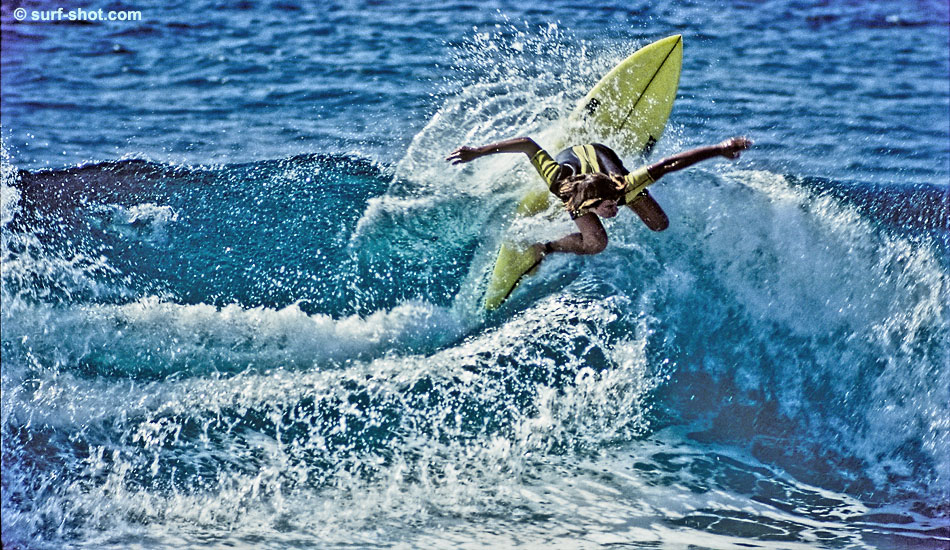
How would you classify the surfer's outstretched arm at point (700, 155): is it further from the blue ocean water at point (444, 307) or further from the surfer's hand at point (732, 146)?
the blue ocean water at point (444, 307)

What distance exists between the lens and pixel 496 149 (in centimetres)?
259

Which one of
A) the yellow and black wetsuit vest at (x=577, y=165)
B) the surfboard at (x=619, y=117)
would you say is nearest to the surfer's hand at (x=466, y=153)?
the yellow and black wetsuit vest at (x=577, y=165)

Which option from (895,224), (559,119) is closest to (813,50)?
(895,224)

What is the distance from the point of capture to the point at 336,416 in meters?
2.91

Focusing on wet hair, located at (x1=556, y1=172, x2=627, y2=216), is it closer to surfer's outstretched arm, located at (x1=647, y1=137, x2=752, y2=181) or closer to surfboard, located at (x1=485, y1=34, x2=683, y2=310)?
surfer's outstretched arm, located at (x1=647, y1=137, x2=752, y2=181)

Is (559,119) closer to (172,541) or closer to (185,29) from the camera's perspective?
(185,29)

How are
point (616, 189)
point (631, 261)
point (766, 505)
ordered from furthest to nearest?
1. point (631, 261)
2. point (766, 505)
3. point (616, 189)

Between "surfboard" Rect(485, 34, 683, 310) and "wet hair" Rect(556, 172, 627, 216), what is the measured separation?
23cm

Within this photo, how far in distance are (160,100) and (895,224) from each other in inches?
118

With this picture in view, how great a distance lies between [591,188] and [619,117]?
0.45 meters

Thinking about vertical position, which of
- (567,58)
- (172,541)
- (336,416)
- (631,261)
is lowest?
(172,541)

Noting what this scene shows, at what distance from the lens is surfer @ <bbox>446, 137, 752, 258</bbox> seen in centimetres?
251

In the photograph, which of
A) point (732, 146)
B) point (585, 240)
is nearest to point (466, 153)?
point (585, 240)

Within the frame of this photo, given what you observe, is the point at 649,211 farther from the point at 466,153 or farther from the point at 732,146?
the point at 466,153
